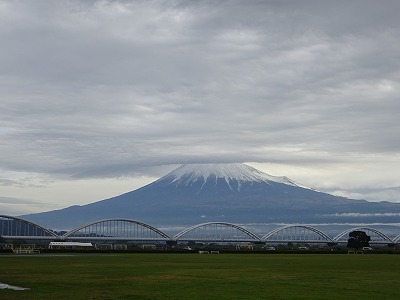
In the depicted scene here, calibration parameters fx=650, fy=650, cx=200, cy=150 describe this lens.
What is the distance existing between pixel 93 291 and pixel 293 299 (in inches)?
324

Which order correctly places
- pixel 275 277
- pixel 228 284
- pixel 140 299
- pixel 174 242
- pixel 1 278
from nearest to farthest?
pixel 140 299, pixel 228 284, pixel 1 278, pixel 275 277, pixel 174 242

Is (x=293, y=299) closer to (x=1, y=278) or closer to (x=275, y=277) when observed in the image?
(x=275, y=277)

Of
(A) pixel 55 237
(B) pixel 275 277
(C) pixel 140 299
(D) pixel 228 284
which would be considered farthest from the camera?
(A) pixel 55 237

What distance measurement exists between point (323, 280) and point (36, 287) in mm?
14522

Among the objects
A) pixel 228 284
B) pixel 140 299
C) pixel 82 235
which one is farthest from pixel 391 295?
pixel 82 235

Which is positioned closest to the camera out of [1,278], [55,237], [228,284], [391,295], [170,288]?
[391,295]

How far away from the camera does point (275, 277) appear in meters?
35.8

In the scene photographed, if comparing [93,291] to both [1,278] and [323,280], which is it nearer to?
[1,278]

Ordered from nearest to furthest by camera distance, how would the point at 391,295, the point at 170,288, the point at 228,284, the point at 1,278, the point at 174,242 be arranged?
the point at 391,295 < the point at 170,288 < the point at 228,284 < the point at 1,278 < the point at 174,242

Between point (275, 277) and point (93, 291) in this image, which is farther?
point (275, 277)

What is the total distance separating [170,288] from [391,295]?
922cm

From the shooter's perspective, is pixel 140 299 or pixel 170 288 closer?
pixel 140 299

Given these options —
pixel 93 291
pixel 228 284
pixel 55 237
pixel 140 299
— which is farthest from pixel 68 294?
pixel 55 237

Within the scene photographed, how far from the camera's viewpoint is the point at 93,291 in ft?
87.2
